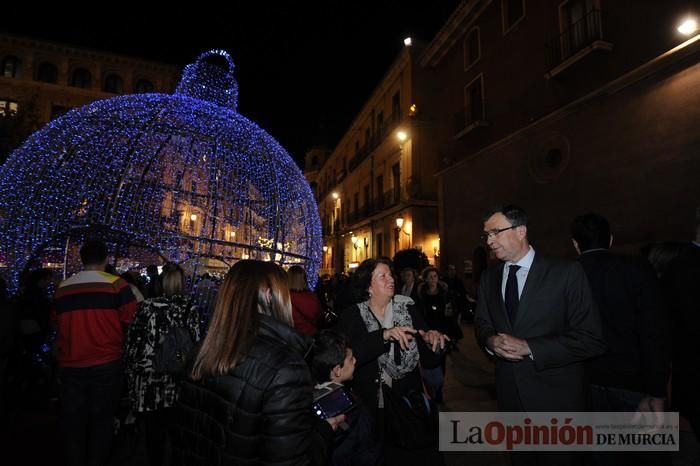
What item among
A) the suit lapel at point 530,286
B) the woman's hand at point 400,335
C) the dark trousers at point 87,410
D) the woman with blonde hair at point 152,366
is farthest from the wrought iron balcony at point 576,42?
the dark trousers at point 87,410

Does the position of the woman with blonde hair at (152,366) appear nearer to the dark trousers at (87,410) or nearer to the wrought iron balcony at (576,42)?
the dark trousers at (87,410)

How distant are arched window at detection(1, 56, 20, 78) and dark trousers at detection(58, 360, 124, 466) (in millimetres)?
29504

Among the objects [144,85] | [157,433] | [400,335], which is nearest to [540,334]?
[400,335]

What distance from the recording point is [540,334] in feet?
6.95

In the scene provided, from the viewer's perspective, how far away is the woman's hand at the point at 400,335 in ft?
7.51

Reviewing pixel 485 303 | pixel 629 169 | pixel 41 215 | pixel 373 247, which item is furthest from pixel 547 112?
pixel 373 247

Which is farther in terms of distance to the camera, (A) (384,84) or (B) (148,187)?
(A) (384,84)

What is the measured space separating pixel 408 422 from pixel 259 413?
4.05ft

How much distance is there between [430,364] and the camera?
262 centimetres

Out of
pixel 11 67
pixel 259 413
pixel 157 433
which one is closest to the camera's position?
pixel 259 413

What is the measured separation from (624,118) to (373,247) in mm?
16402

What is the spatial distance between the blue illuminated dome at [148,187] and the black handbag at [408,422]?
9.22ft

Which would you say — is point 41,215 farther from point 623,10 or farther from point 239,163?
point 623,10

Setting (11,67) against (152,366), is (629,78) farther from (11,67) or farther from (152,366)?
(11,67)
